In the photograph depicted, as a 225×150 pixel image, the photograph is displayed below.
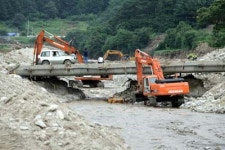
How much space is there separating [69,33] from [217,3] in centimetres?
11680

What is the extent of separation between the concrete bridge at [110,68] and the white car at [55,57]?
6223mm

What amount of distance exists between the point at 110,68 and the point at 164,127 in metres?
18.4

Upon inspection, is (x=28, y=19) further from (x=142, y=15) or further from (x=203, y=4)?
(x=203, y=4)

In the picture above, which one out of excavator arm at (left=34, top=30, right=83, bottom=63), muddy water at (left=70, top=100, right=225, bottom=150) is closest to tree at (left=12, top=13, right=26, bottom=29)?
excavator arm at (left=34, top=30, right=83, bottom=63)

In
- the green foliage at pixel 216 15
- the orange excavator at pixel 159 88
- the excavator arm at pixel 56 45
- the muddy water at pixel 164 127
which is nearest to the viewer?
the muddy water at pixel 164 127

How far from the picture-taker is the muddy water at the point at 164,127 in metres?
17.8

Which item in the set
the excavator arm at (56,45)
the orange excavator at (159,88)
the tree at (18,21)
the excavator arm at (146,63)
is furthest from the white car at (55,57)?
the tree at (18,21)

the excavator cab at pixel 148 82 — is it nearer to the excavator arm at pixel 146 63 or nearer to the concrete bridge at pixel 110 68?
the excavator arm at pixel 146 63

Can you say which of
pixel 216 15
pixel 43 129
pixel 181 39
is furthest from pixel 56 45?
pixel 181 39

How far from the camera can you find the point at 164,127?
2250 cm

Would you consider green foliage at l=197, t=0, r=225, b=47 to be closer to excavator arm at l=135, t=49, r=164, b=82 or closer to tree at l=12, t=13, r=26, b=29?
excavator arm at l=135, t=49, r=164, b=82

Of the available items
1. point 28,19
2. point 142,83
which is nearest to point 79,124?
point 142,83

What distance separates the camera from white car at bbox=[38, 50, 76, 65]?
47.4 metres

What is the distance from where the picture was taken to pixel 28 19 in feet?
652
